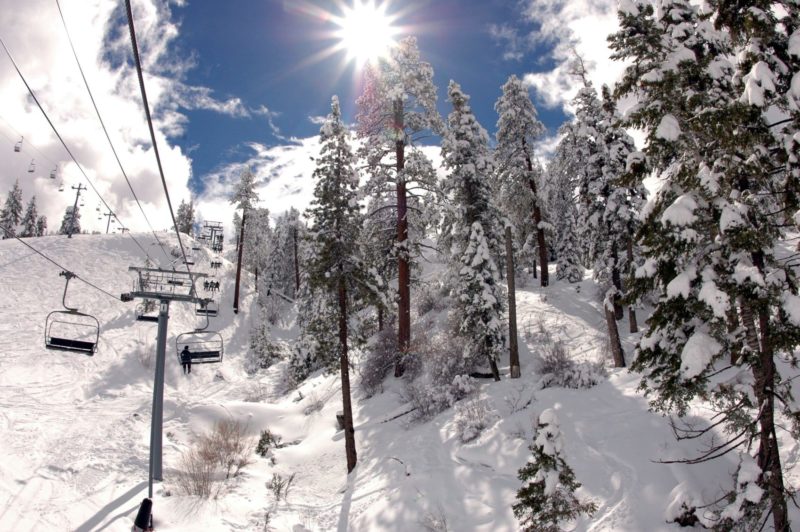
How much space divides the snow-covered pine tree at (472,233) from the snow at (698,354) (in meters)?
11.8

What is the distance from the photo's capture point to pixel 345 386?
694 inches

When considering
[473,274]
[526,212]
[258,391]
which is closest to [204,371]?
[258,391]

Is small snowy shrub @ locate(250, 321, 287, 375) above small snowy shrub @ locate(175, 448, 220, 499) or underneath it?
above

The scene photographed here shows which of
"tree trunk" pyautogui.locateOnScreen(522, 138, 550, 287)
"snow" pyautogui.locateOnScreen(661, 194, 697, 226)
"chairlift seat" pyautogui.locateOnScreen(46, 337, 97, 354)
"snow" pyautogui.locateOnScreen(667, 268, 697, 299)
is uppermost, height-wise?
"tree trunk" pyautogui.locateOnScreen(522, 138, 550, 287)

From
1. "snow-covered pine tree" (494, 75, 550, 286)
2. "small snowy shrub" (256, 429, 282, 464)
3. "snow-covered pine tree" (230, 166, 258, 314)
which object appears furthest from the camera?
"snow-covered pine tree" (230, 166, 258, 314)

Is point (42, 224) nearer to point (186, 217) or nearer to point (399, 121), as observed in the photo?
point (186, 217)

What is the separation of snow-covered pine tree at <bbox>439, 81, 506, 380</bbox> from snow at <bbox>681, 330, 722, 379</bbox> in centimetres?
1180

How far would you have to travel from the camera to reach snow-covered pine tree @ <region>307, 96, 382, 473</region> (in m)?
17.8

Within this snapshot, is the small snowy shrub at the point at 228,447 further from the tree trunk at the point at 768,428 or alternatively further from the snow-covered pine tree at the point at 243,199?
the snow-covered pine tree at the point at 243,199

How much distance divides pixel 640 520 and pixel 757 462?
2.73 m

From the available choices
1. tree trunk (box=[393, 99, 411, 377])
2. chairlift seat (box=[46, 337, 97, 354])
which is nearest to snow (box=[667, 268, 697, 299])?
tree trunk (box=[393, 99, 411, 377])

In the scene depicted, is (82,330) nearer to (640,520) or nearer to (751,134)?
(640,520)

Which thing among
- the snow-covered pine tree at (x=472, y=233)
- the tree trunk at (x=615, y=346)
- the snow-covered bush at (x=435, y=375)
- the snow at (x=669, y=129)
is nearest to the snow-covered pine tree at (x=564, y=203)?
the snow-covered pine tree at (x=472, y=233)

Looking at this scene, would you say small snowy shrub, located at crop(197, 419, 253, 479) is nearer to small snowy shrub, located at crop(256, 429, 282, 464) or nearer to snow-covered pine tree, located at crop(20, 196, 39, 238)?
small snowy shrub, located at crop(256, 429, 282, 464)
